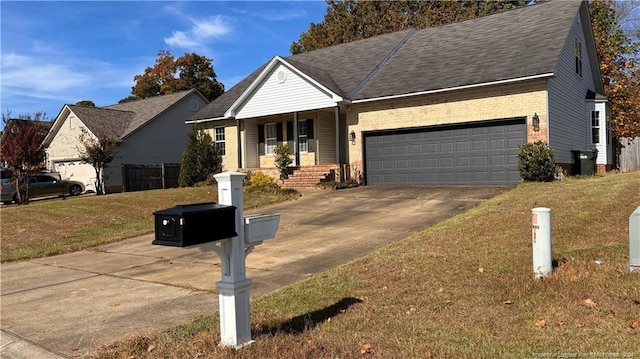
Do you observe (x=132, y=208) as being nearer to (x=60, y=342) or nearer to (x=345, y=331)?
(x=60, y=342)

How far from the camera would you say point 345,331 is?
468 centimetres

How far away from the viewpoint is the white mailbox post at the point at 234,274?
4125 mm

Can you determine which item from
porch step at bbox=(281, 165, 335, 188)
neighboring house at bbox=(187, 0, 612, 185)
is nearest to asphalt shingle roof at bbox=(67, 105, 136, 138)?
neighboring house at bbox=(187, 0, 612, 185)

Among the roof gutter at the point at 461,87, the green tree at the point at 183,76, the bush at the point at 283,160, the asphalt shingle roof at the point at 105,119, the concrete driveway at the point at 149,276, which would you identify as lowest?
the concrete driveway at the point at 149,276

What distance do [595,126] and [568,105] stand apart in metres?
3.69

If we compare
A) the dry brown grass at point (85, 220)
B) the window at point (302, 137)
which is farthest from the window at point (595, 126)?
the dry brown grass at point (85, 220)

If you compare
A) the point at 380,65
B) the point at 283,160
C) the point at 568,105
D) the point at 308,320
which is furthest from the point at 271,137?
the point at 308,320

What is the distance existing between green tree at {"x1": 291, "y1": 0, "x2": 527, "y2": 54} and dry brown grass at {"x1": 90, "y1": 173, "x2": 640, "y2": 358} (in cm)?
3579

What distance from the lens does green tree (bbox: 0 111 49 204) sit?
22266mm

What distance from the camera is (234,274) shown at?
13.6ft

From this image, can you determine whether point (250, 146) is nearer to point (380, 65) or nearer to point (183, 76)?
point (380, 65)

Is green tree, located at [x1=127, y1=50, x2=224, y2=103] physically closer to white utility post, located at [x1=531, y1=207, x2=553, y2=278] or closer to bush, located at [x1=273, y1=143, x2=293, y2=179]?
→ bush, located at [x1=273, y1=143, x2=293, y2=179]

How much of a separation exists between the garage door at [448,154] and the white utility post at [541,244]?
11685mm

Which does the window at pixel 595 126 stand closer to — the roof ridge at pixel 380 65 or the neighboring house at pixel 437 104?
the neighboring house at pixel 437 104
